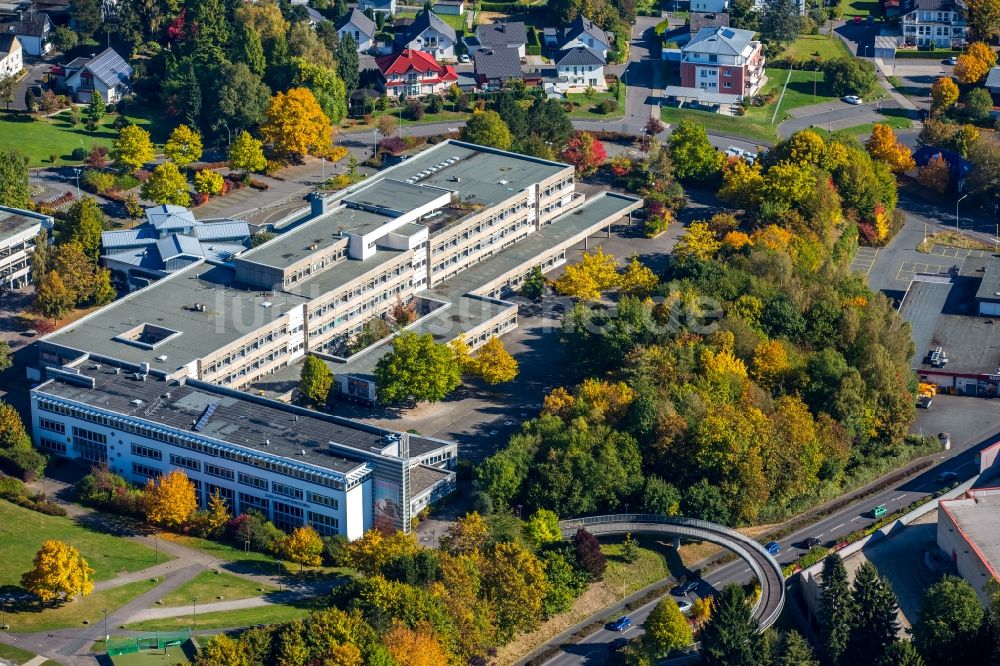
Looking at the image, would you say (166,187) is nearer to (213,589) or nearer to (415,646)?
(213,589)

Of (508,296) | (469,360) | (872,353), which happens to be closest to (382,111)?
(508,296)

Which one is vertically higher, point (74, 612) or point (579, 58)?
point (579, 58)

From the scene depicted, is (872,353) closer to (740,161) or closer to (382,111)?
(740,161)

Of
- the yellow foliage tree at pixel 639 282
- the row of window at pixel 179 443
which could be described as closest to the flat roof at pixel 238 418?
the row of window at pixel 179 443

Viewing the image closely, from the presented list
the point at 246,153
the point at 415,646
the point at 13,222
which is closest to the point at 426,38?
the point at 246,153

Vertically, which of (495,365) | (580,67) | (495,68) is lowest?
(495,365)

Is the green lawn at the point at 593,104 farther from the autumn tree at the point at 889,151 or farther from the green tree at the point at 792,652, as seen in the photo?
the green tree at the point at 792,652
